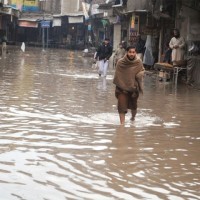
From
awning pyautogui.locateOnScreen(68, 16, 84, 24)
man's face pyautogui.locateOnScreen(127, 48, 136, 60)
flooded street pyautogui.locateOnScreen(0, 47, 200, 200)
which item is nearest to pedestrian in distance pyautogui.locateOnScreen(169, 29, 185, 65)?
flooded street pyautogui.locateOnScreen(0, 47, 200, 200)

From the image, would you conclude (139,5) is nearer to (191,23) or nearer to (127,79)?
(191,23)

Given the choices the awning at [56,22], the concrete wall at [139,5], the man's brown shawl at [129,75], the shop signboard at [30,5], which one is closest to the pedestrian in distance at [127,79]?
the man's brown shawl at [129,75]

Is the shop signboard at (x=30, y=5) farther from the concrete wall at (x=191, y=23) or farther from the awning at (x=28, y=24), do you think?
the concrete wall at (x=191, y=23)

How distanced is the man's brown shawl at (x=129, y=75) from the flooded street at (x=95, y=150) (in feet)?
2.13

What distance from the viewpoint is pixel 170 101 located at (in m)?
12.1

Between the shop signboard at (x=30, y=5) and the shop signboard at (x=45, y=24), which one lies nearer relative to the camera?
the shop signboard at (x=45, y=24)

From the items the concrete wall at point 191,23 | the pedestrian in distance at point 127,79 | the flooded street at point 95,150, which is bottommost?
the flooded street at point 95,150

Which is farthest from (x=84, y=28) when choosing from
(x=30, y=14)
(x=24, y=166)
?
(x=24, y=166)

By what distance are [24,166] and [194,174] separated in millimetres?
1879

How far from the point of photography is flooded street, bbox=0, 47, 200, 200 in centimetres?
486

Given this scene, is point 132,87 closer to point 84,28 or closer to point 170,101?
point 170,101

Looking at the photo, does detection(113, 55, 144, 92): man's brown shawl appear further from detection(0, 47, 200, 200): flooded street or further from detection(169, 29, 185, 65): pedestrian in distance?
detection(169, 29, 185, 65): pedestrian in distance

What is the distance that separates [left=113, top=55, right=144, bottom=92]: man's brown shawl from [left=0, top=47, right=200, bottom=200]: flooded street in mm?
649

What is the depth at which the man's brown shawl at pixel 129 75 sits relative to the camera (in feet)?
28.0
